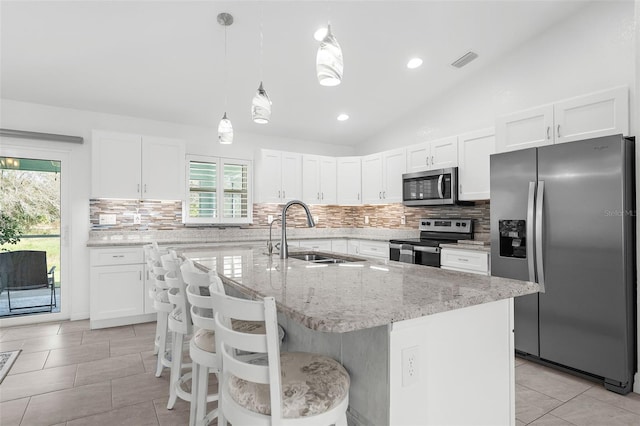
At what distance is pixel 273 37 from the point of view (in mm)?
3412

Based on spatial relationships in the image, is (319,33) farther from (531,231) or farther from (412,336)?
(412,336)

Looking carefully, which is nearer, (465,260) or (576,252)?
(576,252)

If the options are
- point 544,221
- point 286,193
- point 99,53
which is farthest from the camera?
point 286,193

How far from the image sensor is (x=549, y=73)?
3.62 meters

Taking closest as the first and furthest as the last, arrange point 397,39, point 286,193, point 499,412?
point 499,412, point 397,39, point 286,193

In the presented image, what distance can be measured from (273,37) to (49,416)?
343 centimetres

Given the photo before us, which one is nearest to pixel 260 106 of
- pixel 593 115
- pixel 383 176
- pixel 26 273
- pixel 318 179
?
pixel 593 115

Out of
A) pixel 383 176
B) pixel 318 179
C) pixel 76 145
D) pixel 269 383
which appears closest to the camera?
pixel 269 383

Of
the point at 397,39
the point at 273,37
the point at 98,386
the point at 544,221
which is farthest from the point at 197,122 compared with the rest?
the point at 544,221

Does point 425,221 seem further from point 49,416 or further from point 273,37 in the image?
point 49,416

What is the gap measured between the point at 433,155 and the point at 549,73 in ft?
4.69

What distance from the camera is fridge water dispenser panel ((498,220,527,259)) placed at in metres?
→ 3.04

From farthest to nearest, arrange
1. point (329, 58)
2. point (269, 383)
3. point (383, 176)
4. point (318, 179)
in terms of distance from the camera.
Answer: point (318, 179), point (383, 176), point (329, 58), point (269, 383)

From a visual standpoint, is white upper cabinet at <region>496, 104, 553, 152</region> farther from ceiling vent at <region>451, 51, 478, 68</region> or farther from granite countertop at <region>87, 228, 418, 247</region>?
granite countertop at <region>87, 228, 418, 247</region>
